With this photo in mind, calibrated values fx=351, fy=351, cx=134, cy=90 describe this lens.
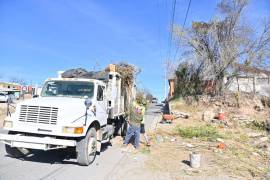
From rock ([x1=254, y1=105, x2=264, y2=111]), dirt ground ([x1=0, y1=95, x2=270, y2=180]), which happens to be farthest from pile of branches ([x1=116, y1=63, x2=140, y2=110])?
rock ([x1=254, y1=105, x2=264, y2=111])

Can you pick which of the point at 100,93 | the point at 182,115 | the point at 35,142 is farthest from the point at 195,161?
the point at 182,115

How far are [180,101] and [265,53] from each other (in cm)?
813

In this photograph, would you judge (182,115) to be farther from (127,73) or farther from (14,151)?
(14,151)

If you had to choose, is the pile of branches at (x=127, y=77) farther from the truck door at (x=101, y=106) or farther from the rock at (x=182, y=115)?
the rock at (x=182, y=115)

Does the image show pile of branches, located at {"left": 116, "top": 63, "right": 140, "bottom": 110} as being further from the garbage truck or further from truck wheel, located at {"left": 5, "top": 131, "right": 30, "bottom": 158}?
truck wheel, located at {"left": 5, "top": 131, "right": 30, "bottom": 158}

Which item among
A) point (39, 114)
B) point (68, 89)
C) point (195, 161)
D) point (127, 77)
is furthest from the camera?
point (127, 77)

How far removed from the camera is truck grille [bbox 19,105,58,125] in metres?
9.15

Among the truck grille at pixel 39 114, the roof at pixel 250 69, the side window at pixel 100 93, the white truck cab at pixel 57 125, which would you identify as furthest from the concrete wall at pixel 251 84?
the truck grille at pixel 39 114

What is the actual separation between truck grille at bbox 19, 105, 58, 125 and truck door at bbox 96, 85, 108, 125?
6.28ft

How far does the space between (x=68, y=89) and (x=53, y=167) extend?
2959 millimetres

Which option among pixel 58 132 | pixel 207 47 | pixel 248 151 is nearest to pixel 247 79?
pixel 207 47

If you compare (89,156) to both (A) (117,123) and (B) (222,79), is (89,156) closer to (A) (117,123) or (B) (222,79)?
(A) (117,123)

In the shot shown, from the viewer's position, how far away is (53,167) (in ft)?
29.9

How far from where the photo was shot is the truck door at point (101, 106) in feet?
36.3
